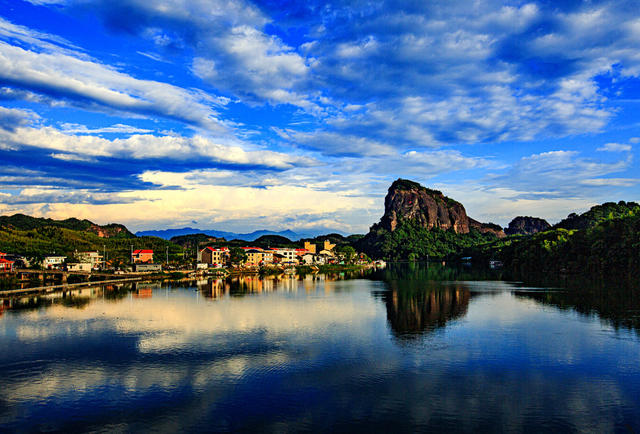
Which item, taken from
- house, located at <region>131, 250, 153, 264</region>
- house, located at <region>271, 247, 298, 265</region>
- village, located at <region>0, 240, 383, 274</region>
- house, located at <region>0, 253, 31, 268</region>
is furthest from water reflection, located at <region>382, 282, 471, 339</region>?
house, located at <region>271, 247, 298, 265</region>

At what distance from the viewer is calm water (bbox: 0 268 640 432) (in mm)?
17250

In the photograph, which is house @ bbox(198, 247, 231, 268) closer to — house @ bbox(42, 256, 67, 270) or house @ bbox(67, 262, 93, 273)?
house @ bbox(67, 262, 93, 273)

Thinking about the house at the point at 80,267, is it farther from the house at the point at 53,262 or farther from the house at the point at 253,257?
the house at the point at 253,257

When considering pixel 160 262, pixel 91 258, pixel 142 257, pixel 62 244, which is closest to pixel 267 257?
pixel 160 262

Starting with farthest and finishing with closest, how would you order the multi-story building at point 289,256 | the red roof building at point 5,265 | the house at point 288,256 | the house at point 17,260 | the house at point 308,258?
1. the house at point 308,258
2. the multi-story building at point 289,256
3. the house at point 288,256
4. the house at point 17,260
5. the red roof building at point 5,265

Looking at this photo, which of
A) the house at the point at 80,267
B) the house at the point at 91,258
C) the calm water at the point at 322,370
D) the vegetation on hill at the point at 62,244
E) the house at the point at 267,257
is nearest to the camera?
the calm water at the point at 322,370

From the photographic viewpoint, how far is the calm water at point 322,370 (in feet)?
56.6

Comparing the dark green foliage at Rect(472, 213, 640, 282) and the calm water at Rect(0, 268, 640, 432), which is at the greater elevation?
the dark green foliage at Rect(472, 213, 640, 282)

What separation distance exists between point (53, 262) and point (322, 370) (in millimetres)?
94250

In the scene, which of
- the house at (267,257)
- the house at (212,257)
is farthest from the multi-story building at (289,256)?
the house at (212,257)

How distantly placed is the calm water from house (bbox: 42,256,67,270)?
184ft

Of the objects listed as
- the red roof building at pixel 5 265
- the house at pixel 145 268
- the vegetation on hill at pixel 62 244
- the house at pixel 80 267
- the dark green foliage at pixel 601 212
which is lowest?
the house at pixel 145 268

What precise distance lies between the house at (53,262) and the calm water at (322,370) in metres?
56.0

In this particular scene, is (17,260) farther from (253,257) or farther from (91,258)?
(253,257)
